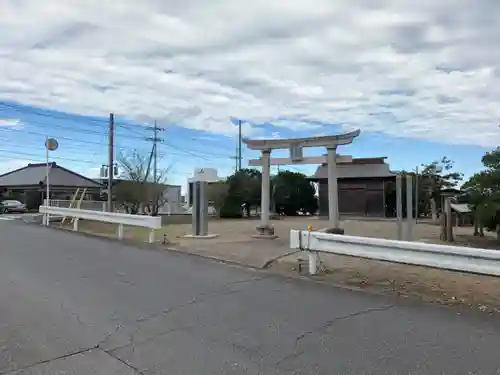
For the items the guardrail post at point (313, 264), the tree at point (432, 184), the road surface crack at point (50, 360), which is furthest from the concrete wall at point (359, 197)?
the road surface crack at point (50, 360)

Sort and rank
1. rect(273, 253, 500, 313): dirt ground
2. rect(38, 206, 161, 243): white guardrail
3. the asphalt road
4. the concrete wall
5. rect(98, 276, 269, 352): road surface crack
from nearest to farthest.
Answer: the asphalt road → rect(98, 276, 269, 352): road surface crack → rect(273, 253, 500, 313): dirt ground → rect(38, 206, 161, 243): white guardrail → the concrete wall

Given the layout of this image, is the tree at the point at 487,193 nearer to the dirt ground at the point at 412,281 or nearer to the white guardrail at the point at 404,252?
the dirt ground at the point at 412,281

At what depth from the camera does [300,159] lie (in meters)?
15.8

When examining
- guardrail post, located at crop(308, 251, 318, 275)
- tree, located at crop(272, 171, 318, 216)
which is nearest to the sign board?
guardrail post, located at crop(308, 251, 318, 275)

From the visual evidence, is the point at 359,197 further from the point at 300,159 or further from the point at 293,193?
the point at 300,159

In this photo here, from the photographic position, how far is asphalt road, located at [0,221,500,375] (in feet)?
12.5

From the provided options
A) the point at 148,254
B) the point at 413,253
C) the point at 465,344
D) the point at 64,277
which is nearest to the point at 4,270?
the point at 64,277

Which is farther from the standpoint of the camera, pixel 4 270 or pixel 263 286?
pixel 4 270

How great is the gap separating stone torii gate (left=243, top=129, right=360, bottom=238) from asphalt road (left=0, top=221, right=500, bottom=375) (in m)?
7.90

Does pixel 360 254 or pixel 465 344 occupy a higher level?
pixel 360 254

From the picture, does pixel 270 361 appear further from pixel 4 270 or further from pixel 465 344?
pixel 4 270

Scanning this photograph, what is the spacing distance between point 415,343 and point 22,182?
162 feet

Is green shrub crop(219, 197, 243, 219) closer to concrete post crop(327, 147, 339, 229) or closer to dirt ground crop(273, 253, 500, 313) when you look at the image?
concrete post crop(327, 147, 339, 229)

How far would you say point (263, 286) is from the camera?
6.96 metres
